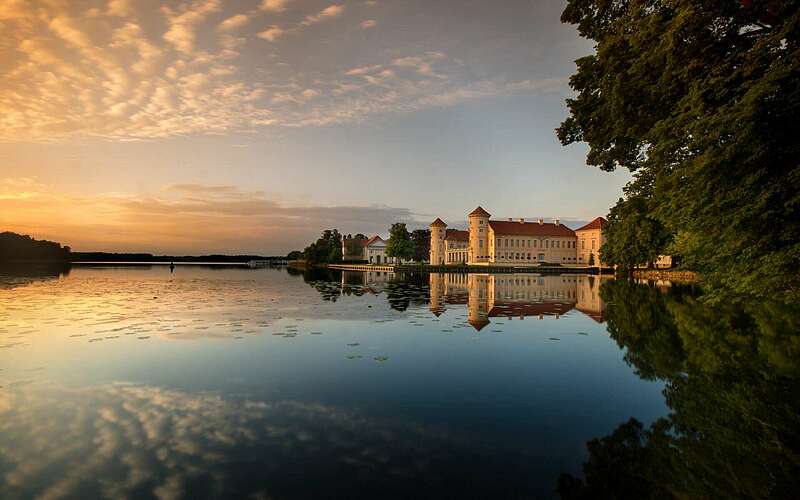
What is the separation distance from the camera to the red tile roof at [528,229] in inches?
4774

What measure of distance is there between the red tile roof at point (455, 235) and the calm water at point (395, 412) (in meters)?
119

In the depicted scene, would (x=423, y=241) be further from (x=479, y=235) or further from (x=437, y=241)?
(x=479, y=235)

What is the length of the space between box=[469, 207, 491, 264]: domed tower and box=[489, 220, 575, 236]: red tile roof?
2.31m

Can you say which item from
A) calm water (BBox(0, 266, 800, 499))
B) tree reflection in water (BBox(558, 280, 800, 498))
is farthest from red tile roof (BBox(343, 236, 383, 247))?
tree reflection in water (BBox(558, 280, 800, 498))

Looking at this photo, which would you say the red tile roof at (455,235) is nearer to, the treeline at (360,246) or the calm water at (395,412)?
the treeline at (360,246)

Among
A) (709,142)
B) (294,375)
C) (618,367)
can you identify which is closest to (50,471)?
(294,375)

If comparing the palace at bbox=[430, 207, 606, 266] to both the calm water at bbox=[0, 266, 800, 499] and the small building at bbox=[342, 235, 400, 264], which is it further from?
the calm water at bbox=[0, 266, 800, 499]

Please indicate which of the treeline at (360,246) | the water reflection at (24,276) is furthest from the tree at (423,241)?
the water reflection at (24,276)

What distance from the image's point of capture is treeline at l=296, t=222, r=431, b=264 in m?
109

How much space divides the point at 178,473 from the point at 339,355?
679 centimetres

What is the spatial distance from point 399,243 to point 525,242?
1383 inches

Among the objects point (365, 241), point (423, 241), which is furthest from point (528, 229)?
point (365, 241)

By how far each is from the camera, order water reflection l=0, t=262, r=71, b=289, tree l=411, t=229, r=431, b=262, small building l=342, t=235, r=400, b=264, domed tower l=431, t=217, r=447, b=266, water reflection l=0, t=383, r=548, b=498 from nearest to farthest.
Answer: water reflection l=0, t=383, r=548, b=498, water reflection l=0, t=262, r=71, b=289, domed tower l=431, t=217, r=447, b=266, small building l=342, t=235, r=400, b=264, tree l=411, t=229, r=431, b=262

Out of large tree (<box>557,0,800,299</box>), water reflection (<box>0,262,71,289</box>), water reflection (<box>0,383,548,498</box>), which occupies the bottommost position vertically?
water reflection (<box>0,383,548,498</box>)
